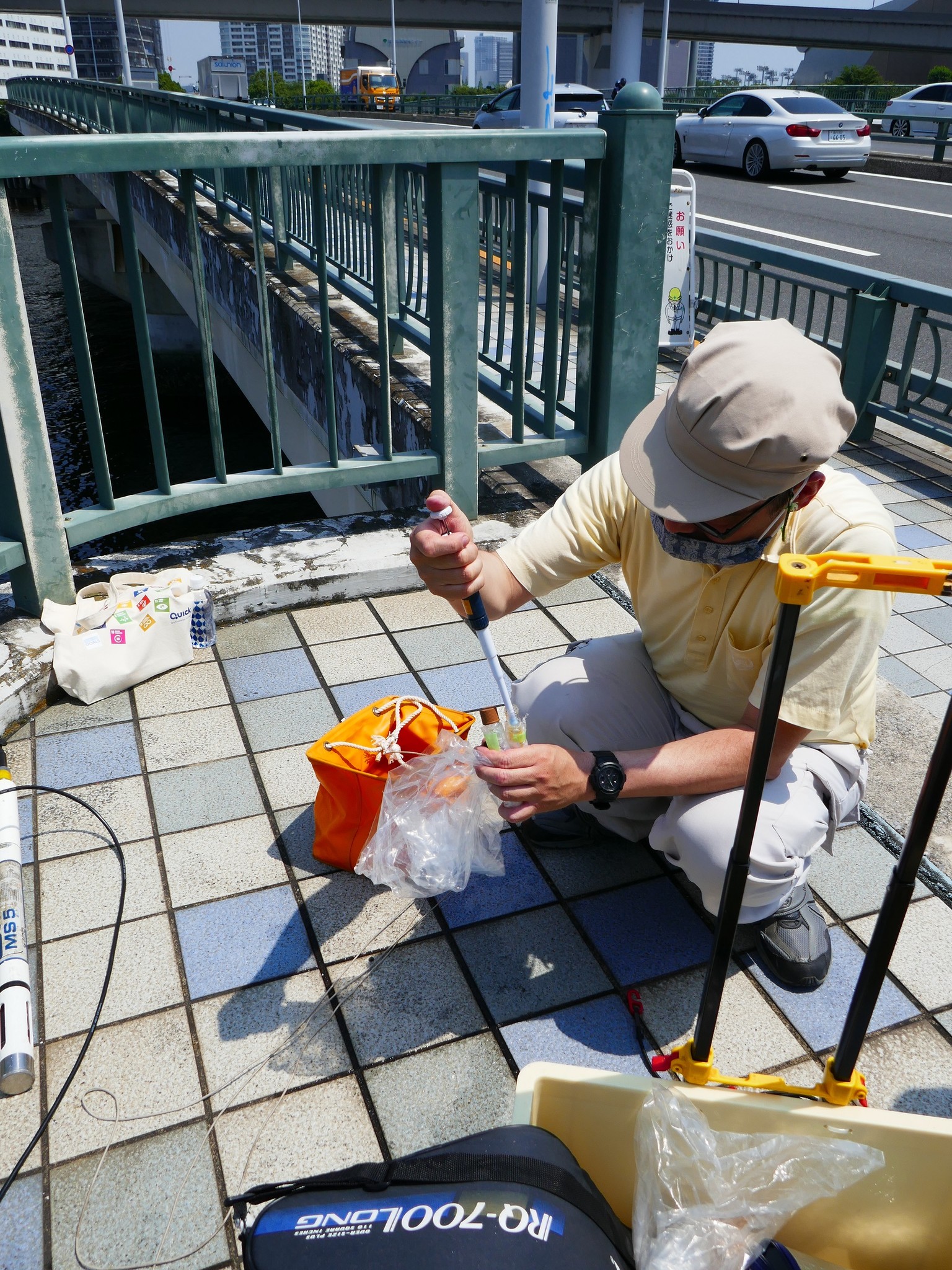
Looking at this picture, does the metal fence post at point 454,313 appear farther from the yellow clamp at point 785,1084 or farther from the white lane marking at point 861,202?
the white lane marking at point 861,202

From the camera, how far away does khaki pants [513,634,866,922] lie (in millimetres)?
1910

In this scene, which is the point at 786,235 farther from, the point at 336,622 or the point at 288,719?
the point at 288,719

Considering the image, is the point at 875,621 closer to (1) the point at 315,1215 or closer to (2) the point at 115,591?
(1) the point at 315,1215

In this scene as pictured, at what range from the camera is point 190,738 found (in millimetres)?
2836

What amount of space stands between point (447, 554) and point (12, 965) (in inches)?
47.6

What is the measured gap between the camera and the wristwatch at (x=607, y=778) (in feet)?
6.03

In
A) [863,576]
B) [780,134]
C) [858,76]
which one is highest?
[858,76]

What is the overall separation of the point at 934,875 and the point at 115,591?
248 centimetres

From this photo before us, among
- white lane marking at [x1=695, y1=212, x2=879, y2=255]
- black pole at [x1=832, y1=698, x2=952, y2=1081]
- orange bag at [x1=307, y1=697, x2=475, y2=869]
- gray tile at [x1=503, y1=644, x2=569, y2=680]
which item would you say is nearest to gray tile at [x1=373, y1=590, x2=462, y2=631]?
gray tile at [x1=503, y1=644, x2=569, y2=680]

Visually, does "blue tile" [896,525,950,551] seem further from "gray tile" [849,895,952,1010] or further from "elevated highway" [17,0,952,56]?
"elevated highway" [17,0,952,56]

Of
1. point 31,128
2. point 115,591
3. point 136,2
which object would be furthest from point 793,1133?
point 136,2

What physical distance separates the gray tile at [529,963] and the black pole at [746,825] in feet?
1.64

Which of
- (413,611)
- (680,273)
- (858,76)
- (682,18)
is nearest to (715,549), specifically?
(413,611)

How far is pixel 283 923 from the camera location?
2215mm
